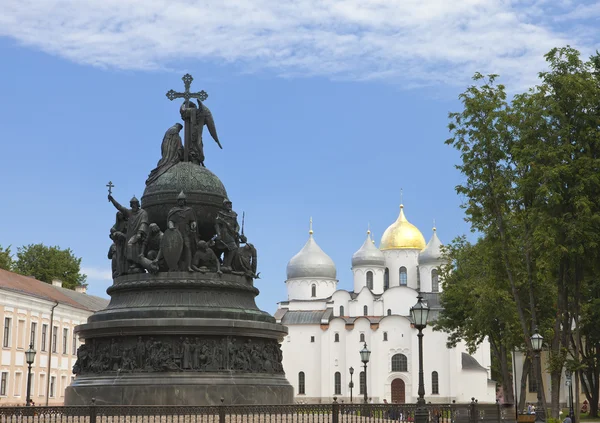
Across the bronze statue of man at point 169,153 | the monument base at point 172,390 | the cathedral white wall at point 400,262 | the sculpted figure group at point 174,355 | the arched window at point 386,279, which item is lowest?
the monument base at point 172,390

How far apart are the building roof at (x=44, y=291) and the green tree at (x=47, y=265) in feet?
13.4

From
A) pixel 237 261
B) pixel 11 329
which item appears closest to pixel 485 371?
pixel 11 329

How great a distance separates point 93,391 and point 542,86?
16780 mm

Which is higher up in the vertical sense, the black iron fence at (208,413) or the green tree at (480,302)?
the green tree at (480,302)

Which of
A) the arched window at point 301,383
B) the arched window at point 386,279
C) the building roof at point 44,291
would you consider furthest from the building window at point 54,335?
the arched window at point 386,279

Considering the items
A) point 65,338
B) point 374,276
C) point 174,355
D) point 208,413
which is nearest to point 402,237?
point 374,276

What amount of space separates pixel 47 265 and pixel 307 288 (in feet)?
131

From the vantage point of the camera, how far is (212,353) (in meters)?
24.0

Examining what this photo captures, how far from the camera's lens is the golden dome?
107 meters

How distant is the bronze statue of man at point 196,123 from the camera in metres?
27.8

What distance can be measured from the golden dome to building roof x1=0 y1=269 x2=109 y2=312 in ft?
153

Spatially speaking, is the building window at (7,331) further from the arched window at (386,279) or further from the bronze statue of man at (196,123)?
the arched window at (386,279)

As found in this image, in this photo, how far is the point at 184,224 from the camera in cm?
2542

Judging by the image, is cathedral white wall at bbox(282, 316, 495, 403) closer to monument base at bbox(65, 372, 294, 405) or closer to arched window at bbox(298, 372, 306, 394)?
arched window at bbox(298, 372, 306, 394)
